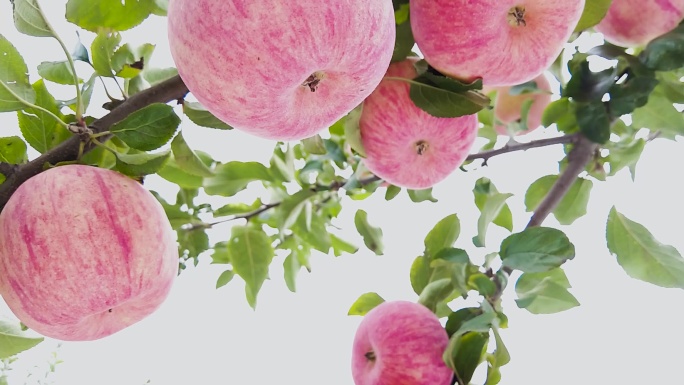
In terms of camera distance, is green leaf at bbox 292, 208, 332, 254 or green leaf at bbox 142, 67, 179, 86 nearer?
green leaf at bbox 142, 67, 179, 86

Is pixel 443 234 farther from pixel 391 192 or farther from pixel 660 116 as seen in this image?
pixel 660 116

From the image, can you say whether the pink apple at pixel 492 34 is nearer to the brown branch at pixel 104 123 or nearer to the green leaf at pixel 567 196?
the brown branch at pixel 104 123

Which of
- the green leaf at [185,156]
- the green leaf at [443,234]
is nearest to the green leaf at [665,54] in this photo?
the green leaf at [443,234]

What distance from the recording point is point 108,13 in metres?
0.69

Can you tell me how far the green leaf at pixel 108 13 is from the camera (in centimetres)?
68

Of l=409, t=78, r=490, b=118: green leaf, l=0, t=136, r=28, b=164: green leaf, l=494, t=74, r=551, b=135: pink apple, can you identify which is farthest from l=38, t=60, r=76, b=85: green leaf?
l=494, t=74, r=551, b=135: pink apple

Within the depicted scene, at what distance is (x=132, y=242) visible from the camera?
58cm

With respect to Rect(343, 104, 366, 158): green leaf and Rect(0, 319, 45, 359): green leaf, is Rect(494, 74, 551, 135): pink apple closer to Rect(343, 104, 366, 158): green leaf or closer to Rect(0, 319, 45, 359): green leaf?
Rect(343, 104, 366, 158): green leaf

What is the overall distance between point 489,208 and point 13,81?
2.02 ft

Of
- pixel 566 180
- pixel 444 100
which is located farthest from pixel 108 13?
pixel 566 180

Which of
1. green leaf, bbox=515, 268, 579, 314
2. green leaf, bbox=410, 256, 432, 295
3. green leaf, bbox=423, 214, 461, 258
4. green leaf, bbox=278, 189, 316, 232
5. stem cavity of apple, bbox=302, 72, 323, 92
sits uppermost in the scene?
stem cavity of apple, bbox=302, 72, 323, 92

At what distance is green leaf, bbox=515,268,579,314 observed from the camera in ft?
2.90

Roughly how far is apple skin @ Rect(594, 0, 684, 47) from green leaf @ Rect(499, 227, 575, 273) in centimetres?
31

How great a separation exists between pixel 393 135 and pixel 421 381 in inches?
11.7
